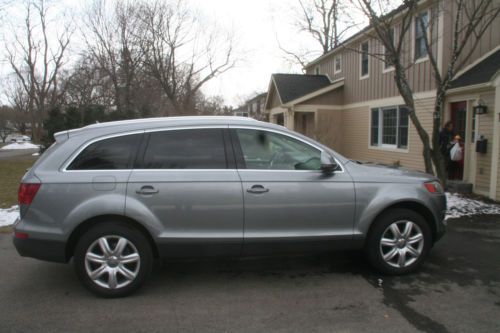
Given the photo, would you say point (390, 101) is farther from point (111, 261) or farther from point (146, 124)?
point (111, 261)

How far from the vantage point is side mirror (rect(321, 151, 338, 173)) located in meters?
3.92

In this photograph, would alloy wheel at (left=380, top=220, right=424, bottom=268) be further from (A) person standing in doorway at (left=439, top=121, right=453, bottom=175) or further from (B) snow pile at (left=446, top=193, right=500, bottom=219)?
(A) person standing in doorway at (left=439, top=121, right=453, bottom=175)

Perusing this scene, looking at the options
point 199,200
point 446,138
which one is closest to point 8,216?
point 199,200

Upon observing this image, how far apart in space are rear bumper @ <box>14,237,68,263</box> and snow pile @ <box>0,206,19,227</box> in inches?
140

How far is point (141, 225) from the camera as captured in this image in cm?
377

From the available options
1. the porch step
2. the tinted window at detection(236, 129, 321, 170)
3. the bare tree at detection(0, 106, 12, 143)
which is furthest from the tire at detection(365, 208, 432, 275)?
the bare tree at detection(0, 106, 12, 143)

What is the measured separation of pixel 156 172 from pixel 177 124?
0.58 metres

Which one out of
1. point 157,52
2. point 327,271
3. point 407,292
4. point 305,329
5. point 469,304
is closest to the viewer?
point 305,329

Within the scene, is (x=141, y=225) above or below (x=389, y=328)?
above

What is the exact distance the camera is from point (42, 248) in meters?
3.68

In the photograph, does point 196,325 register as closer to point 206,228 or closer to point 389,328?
point 206,228

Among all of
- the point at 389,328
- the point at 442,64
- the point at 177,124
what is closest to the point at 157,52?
the point at 442,64

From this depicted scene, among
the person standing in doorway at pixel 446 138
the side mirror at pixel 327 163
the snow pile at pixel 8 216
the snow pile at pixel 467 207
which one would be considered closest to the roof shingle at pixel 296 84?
the person standing in doorway at pixel 446 138

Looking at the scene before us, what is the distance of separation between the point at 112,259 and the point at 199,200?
1018mm
